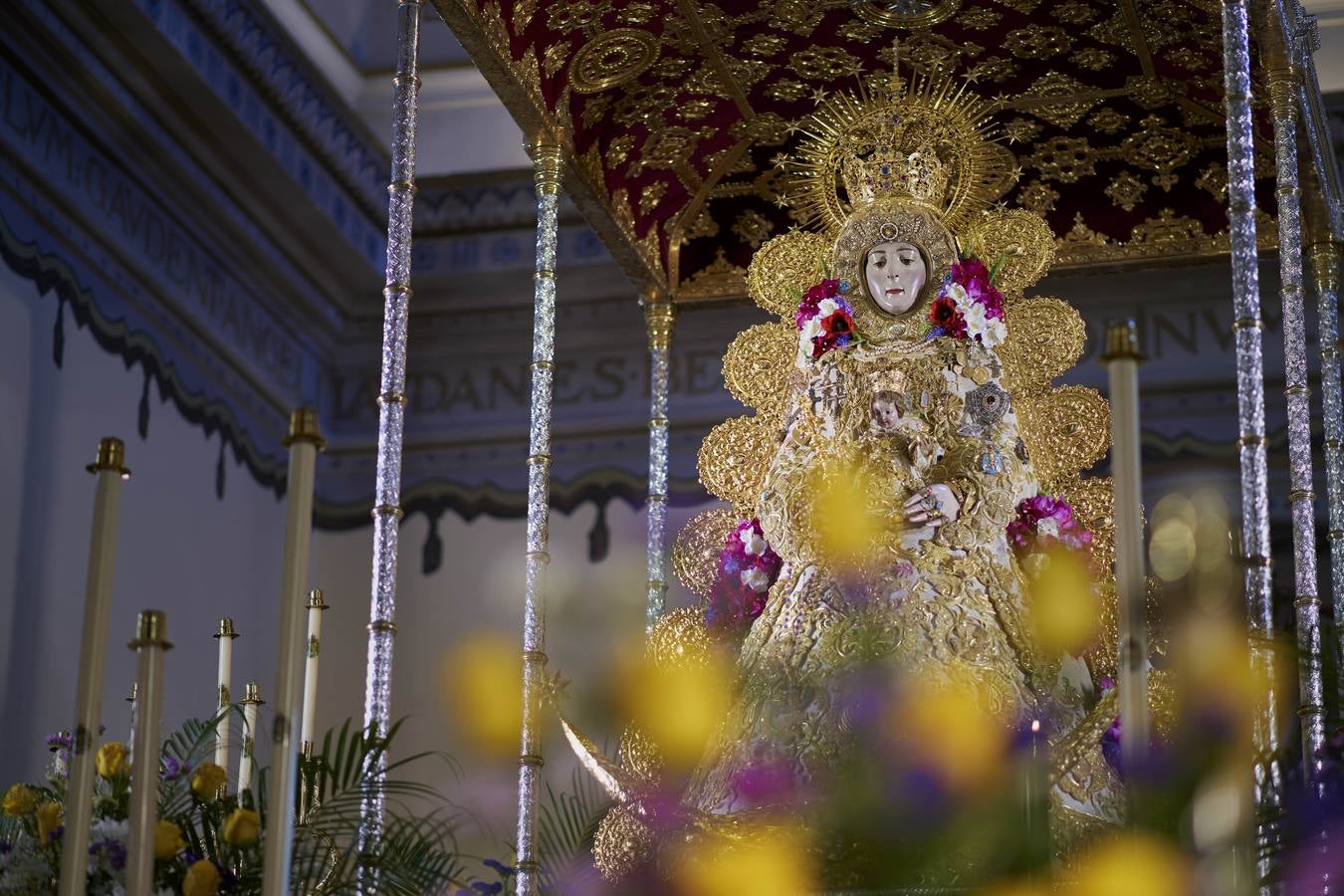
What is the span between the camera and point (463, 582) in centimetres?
855

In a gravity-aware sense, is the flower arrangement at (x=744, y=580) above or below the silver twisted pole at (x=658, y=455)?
below

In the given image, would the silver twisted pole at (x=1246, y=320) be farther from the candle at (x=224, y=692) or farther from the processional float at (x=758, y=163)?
the candle at (x=224, y=692)

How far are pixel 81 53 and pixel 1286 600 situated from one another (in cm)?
446

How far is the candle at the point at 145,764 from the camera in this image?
271cm

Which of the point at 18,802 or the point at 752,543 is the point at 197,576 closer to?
the point at 752,543

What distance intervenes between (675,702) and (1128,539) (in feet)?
3.02

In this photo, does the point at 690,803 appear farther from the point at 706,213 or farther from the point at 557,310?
the point at 557,310

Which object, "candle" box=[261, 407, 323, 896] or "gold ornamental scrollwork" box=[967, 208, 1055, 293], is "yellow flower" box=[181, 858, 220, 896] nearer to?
"candle" box=[261, 407, 323, 896]

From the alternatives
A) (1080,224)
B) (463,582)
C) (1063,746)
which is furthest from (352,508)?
(1063,746)

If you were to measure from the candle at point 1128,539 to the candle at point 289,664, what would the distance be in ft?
3.43

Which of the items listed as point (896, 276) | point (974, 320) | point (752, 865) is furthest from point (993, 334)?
point (752, 865)

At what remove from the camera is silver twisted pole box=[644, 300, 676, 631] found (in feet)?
20.8

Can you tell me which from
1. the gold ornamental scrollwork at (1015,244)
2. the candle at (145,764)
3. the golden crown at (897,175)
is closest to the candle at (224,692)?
the candle at (145,764)

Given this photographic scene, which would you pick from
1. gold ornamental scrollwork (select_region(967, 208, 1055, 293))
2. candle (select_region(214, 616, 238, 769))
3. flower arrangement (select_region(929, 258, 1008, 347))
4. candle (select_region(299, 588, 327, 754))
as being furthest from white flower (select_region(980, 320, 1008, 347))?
candle (select_region(214, 616, 238, 769))
